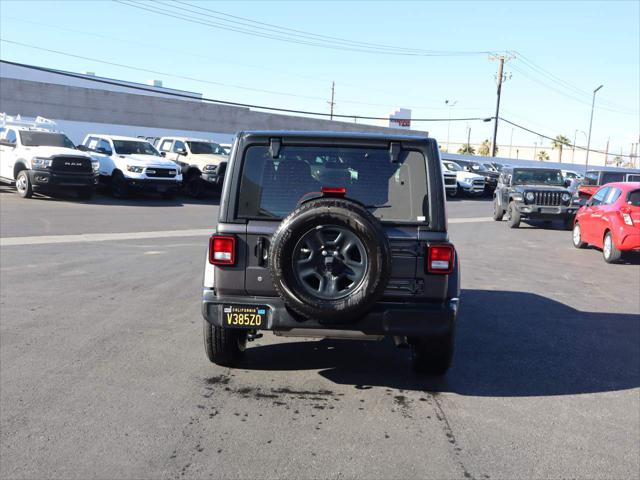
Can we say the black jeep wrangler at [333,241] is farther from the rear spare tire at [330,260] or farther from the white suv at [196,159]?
the white suv at [196,159]

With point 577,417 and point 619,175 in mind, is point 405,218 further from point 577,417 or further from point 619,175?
point 619,175

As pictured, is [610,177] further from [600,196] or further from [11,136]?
[11,136]

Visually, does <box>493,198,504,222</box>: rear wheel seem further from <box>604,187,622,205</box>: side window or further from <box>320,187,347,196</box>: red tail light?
<box>320,187,347,196</box>: red tail light

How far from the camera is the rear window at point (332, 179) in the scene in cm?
495

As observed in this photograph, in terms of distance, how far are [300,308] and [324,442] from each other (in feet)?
3.08

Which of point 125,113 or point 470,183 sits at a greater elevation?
point 125,113

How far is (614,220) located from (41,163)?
1595cm

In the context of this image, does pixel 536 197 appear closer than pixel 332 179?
No

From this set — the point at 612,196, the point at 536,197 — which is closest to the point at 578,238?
the point at 612,196

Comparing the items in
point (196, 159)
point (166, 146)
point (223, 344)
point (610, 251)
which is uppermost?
point (166, 146)

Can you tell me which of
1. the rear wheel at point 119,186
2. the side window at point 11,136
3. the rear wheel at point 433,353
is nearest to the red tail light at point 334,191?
the rear wheel at point 433,353

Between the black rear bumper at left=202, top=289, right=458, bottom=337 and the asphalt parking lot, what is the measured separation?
0.58 metres

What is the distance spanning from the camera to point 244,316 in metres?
4.89

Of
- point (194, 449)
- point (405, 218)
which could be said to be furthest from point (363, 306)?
point (194, 449)
